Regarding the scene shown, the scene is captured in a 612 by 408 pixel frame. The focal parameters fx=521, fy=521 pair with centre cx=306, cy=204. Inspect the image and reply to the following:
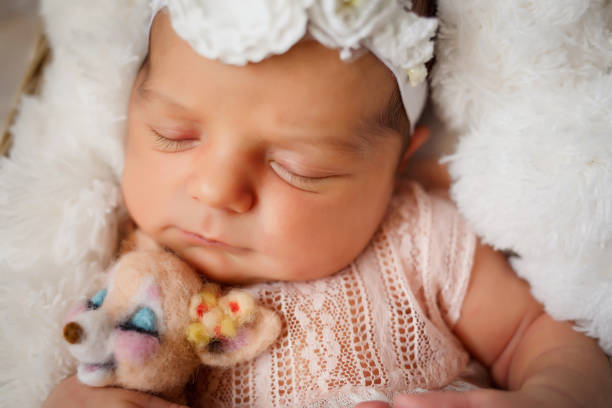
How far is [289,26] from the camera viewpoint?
801mm

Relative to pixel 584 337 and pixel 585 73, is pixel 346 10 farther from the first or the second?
pixel 584 337

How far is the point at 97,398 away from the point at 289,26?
0.68 meters

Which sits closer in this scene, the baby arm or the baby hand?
the baby hand

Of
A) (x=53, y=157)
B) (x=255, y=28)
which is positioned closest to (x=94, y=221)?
(x=53, y=157)

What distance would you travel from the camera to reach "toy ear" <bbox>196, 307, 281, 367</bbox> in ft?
3.03

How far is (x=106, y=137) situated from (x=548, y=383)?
40.4 inches

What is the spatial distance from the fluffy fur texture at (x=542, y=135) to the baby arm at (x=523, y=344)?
0.15ft

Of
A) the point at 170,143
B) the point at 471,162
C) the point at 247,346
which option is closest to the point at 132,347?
the point at 247,346

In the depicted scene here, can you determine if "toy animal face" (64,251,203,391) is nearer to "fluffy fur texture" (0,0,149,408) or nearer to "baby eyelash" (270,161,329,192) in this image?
"fluffy fur texture" (0,0,149,408)

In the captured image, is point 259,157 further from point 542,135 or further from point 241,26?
point 542,135

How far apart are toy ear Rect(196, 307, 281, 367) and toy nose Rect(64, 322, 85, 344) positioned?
0.22 m

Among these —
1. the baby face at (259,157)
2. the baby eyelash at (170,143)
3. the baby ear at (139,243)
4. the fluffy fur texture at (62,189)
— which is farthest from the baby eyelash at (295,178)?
the fluffy fur texture at (62,189)

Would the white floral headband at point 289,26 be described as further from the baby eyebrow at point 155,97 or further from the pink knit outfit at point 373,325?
the pink knit outfit at point 373,325

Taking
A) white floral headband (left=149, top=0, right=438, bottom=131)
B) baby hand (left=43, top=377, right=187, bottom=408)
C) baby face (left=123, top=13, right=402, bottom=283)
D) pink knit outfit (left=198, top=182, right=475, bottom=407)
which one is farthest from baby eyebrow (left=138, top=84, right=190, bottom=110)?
baby hand (left=43, top=377, right=187, bottom=408)
